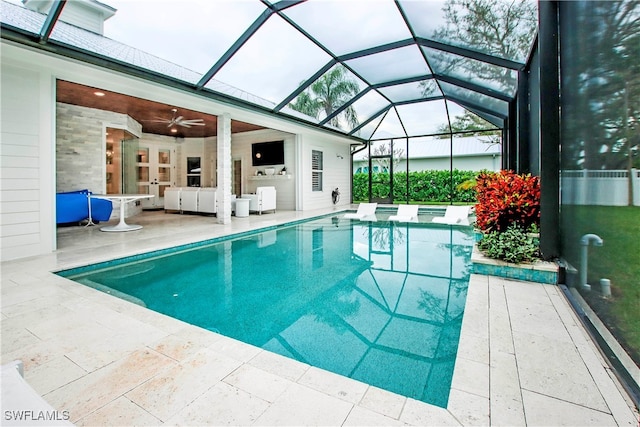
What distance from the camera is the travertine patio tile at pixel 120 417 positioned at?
146 cm

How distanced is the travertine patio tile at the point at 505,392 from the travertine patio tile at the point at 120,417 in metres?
1.59

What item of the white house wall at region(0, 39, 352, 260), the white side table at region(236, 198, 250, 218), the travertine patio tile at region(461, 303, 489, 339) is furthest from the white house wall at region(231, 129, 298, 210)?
the travertine patio tile at region(461, 303, 489, 339)

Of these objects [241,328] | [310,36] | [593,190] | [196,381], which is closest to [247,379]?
[196,381]

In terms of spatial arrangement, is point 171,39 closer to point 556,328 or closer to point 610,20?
point 610,20

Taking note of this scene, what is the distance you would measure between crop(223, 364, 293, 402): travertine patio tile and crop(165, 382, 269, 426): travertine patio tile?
4 centimetres

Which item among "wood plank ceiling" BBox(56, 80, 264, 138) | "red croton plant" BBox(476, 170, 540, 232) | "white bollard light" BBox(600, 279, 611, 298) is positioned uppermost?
"wood plank ceiling" BBox(56, 80, 264, 138)

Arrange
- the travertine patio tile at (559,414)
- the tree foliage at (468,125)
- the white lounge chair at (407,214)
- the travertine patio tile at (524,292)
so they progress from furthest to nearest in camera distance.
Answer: the tree foliage at (468,125) → the white lounge chair at (407,214) → the travertine patio tile at (524,292) → the travertine patio tile at (559,414)

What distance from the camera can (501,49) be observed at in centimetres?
539

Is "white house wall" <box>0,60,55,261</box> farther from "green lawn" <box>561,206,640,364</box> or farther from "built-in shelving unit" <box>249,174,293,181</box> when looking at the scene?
"built-in shelving unit" <box>249,174,293,181</box>

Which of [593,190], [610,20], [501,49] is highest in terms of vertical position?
[501,49]

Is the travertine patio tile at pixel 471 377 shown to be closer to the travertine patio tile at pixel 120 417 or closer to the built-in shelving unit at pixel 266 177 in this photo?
the travertine patio tile at pixel 120 417

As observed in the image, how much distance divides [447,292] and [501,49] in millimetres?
4419

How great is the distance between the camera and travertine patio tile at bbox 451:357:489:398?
168 cm

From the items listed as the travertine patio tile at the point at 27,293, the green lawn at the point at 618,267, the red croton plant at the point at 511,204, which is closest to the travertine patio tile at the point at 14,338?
the travertine patio tile at the point at 27,293
